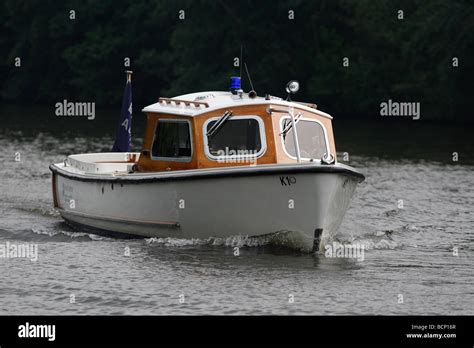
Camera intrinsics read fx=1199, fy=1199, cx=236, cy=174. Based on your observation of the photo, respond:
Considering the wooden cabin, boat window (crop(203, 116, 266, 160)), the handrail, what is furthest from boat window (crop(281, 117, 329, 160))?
the handrail

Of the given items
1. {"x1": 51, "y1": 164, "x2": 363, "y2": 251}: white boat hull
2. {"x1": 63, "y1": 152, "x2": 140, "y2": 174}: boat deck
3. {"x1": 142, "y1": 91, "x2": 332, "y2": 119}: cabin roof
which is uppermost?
{"x1": 142, "y1": 91, "x2": 332, "y2": 119}: cabin roof

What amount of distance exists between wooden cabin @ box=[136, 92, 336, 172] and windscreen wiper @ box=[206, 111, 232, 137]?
2 centimetres

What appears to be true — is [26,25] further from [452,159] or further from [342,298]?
[342,298]

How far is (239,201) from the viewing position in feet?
64.7

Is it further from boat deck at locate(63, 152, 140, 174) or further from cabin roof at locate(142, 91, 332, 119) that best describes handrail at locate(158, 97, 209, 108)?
boat deck at locate(63, 152, 140, 174)

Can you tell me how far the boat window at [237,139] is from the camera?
20156 mm

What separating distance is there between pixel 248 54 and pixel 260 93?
2.99 meters

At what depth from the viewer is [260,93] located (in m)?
59.0

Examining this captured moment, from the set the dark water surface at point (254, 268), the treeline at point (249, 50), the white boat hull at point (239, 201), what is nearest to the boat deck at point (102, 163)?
the dark water surface at point (254, 268)

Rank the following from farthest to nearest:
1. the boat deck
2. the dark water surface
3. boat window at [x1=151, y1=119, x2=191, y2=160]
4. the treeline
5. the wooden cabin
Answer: the treeline, the boat deck, boat window at [x1=151, y1=119, x2=191, y2=160], the wooden cabin, the dark water surface

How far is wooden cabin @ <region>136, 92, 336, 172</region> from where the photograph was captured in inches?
793

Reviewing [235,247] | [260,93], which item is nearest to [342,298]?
[235,247]

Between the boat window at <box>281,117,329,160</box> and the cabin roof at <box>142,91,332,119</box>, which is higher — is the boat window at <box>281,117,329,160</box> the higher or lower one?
the lower one

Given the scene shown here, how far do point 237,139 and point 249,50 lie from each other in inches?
1623
